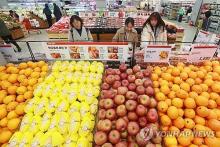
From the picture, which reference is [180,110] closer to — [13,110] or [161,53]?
[161,53]

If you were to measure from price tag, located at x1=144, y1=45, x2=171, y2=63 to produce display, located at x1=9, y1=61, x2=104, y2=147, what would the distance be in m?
0.63

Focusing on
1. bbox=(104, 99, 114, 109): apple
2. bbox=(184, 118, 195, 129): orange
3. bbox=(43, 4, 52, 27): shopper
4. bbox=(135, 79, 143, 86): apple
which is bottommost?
bbox=(43, 4, 52, 27): shopper

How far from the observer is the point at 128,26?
10.8ft

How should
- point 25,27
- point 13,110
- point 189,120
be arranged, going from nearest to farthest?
point 189,120, point 13,110, point 25,27

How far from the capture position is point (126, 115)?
1570 mm

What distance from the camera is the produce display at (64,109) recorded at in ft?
5.06

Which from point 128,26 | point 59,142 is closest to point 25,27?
point 128,26

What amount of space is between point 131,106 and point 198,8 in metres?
13.5

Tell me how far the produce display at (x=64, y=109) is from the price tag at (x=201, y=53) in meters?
1.24

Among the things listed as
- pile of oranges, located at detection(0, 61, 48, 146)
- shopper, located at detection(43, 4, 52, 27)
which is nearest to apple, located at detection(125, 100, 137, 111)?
pile of oranges, located at detection(0, 61, 48, 146)

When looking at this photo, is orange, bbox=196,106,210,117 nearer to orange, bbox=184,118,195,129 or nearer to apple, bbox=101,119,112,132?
orange, bbox=184,118,195,129

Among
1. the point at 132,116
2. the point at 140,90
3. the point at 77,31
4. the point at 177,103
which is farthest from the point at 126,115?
the point at 77,31

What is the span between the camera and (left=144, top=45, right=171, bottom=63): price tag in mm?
2195

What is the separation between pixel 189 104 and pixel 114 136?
2.71 ft
